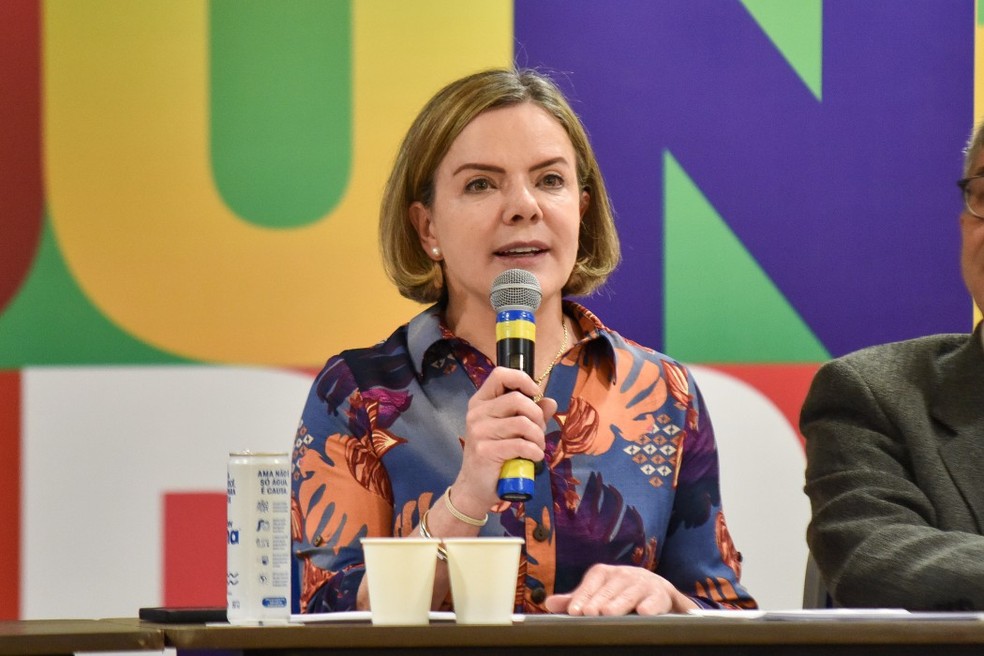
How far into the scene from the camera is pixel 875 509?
209 centimetres

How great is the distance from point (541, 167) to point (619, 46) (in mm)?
912

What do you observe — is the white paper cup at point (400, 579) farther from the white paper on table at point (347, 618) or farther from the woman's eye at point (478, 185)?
the woman's eye at point (478, 185)

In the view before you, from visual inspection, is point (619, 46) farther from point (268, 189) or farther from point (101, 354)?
point (101, 354)

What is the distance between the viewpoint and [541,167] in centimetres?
228

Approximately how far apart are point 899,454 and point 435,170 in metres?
0.92

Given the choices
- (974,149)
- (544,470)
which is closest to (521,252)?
(544,470)

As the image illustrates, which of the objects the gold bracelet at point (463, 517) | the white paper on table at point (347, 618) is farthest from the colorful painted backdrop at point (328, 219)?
the white paper on table at point (347, 618)

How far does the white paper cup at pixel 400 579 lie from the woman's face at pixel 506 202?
0.82m

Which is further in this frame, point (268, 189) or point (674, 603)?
point (268, 189)

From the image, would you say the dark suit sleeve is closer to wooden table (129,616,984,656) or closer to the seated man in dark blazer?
the seated man in dark blazer

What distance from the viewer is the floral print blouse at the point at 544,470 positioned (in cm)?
211

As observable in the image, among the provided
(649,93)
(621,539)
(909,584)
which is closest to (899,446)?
(909,584)

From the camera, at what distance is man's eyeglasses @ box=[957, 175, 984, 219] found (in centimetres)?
220

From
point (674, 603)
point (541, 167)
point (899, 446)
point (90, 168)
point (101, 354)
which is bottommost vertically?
point (674, 603)
